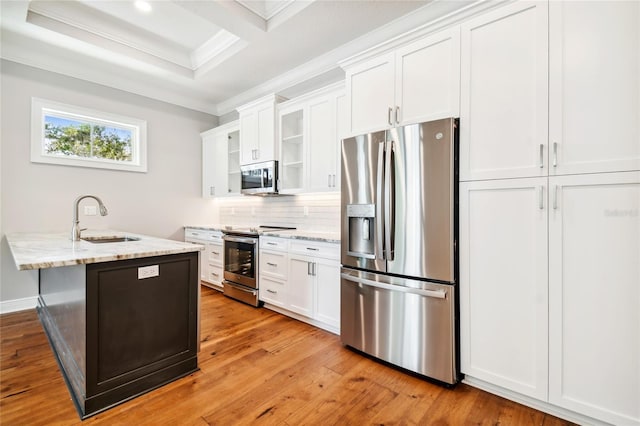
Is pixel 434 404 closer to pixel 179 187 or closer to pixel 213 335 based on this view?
pixel 213 335

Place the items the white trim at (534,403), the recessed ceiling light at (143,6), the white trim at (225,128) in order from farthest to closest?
the white trim at (225,128), the recessed ceiling light at (143,6), the white trim at (534,403)

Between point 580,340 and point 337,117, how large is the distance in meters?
2.59

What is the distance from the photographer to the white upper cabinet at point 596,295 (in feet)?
4.81

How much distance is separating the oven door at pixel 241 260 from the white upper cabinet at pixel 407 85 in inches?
74.8

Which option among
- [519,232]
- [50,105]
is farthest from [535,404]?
[50,105]

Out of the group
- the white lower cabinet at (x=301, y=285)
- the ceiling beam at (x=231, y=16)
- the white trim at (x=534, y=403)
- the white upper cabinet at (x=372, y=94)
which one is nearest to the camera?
the white trim at (x=534, y=403)

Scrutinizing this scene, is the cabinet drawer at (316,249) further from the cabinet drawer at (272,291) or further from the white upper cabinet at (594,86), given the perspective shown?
the white upper cabinet at (594,86)

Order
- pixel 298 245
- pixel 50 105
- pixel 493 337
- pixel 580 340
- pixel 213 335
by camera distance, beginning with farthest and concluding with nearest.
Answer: pixel 50 105 < pixel 298 245 < pixel 213 335 < pixel 493 337 < pixel 580 340

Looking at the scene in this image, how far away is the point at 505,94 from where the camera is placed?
5.96 ft


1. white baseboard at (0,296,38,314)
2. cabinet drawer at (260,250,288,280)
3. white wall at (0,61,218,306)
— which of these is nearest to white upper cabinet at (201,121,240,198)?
white wall at (0,61,218,306)

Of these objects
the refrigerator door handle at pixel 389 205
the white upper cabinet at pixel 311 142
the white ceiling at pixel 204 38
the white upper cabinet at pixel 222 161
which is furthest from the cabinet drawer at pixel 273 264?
the white ceiling at pixel 204 38

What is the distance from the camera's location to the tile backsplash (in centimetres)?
361

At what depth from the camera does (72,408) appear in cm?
175

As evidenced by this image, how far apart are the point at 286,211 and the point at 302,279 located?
52.0 inches
